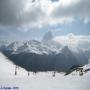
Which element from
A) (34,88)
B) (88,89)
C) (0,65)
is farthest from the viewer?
(0,65)

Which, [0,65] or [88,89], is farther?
[0,65]

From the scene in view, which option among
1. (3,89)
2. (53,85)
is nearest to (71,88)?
(53,85)

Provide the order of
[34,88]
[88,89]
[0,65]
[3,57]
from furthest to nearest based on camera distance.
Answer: [3,57], [0,65], [34,88], [88,89]

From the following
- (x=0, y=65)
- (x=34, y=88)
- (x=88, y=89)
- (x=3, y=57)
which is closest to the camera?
(x=88, y=89)

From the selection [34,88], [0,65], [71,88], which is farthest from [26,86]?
[0,65]

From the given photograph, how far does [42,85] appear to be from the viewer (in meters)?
47.8

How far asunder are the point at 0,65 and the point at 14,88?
113 metres

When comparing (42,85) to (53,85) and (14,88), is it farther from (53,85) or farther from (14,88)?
(14,88)

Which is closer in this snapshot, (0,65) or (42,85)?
(42,85)

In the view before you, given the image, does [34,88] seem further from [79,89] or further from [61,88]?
[79,89]

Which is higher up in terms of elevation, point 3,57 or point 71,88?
point 3,57

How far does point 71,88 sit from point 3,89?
13.8 meters

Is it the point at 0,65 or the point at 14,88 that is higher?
the point at 0,65

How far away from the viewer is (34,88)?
148 ft
